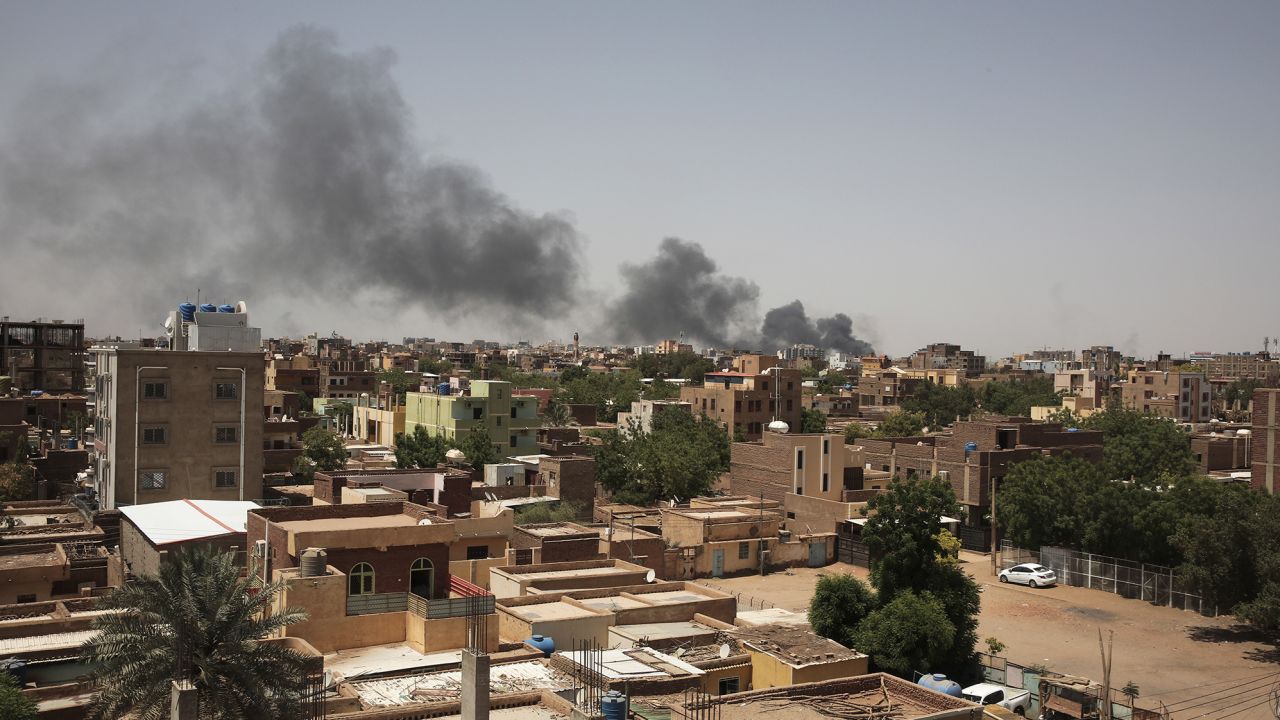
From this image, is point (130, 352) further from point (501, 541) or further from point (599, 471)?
point (599, 471)

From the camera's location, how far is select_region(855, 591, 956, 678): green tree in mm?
26594

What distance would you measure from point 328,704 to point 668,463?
34.8 m

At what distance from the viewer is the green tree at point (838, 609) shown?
91.2ft

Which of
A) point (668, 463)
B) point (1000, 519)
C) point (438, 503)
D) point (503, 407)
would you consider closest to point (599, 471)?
point (668, 463)

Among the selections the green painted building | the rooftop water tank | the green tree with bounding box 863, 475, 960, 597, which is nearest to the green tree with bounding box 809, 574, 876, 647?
the green tree with bounding box 863, 475, 960, 597

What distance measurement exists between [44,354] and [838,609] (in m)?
66.9

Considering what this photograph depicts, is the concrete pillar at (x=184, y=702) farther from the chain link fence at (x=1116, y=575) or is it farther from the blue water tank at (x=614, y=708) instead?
the chain link fence at (x=1116, y=575)

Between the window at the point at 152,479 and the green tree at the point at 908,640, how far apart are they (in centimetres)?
2297

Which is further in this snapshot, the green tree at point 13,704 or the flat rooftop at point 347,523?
the flat rooftop at point 347,523

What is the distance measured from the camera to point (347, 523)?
22844 millimetres

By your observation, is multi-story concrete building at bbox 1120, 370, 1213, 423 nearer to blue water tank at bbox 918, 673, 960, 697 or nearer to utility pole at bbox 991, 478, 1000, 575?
utility pole at bbox 991, 478, 1000, 575

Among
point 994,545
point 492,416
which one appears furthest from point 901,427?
point 994,545

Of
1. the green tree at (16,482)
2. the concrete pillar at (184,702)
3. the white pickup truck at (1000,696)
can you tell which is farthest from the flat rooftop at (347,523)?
the green tree at (16,482)

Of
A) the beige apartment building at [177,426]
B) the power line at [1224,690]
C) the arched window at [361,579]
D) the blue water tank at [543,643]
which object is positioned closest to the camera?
the arched window at [361,579]
